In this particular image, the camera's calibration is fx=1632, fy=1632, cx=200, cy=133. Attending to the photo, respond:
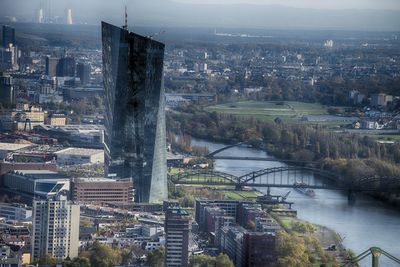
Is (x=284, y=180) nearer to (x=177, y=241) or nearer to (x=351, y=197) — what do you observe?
(x=351, y=197)

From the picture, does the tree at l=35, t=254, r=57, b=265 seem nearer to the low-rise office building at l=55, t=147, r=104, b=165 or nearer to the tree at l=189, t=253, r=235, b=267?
the tree at l=189, t=253, r=235, b=267

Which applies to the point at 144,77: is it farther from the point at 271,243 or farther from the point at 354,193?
the point at 271,243

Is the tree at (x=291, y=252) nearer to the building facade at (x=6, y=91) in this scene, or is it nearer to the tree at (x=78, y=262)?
the tree at (x=78, y=262)

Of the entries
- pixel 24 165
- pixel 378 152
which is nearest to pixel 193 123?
pixel 378 152

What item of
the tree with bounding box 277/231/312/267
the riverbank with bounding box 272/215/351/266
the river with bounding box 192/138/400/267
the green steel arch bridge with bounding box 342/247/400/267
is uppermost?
the tree with bounding box 277/231/312/267

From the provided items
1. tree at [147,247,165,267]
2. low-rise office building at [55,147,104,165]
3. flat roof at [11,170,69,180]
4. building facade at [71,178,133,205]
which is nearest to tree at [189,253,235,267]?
tree at [147,247,165,267]

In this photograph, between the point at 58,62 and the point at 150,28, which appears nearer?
the point at 150,28

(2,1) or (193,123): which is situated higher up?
(2,1)
